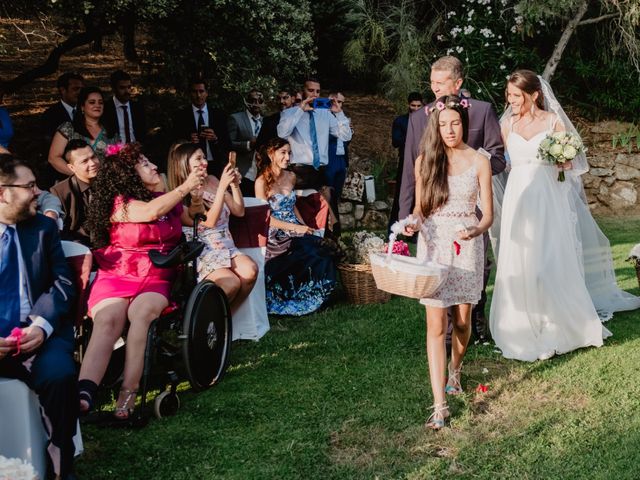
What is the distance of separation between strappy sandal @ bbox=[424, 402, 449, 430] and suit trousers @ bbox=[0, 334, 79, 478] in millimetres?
1761

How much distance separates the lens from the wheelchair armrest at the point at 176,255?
14.1ft

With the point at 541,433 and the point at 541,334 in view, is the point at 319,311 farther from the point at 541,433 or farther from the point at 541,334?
the point at 541,433

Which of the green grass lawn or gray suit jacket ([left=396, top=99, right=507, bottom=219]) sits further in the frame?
gray suit jacket ([left=396, top=99, right=507, bottom=219])

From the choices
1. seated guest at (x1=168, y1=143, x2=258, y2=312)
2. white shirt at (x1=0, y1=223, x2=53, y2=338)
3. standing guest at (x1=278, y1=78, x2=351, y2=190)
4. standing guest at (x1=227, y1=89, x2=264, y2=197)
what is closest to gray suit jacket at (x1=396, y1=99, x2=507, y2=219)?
seated guest at (x1=168, y1=143, x2=258, y2=312)

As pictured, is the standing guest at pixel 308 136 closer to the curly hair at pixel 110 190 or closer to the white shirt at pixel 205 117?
the white shirt at pixel 205 117

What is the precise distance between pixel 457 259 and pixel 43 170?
735cm

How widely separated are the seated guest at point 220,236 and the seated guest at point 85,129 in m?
1.31

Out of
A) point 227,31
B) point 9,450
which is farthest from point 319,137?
point 9,450

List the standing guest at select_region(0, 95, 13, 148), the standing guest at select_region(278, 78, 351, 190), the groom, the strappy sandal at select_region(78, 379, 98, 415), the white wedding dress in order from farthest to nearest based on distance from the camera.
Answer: the standing guest at select_region(278, 78, 351, 190) < the standing guest at select_region(0, 95, 13, 148) < the white wedding dress < the groom < the strappy sandal at select_region(78, 379, 98, 415)

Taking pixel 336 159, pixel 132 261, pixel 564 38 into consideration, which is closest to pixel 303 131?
pixel 336 159

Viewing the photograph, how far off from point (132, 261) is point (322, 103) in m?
4.36

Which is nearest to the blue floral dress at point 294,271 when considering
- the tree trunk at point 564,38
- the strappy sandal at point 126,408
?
the strappy sandal at point 126,408

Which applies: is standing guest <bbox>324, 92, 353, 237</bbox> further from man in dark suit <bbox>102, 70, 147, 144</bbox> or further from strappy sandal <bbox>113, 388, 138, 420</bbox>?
strappy sandal <bbox>113, 388, 138, 420</bbox>

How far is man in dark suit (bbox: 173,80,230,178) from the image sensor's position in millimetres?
7422
